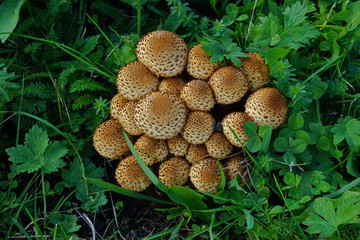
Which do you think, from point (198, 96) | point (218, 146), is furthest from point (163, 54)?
point (218, 146)

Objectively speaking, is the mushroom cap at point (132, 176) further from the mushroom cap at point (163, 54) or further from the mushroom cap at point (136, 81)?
the mushroom cap at point (163, 54)

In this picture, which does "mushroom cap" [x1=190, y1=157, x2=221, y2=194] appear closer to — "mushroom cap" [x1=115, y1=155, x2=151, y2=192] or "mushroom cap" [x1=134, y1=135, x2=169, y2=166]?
"mushroom cap" [x1=134, y1=135, x2=169, y2=166]

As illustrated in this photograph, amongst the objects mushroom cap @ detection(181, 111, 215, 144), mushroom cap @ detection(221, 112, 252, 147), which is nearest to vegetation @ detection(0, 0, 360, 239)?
mushroom cap @ detection(221, 112, 252, 147)

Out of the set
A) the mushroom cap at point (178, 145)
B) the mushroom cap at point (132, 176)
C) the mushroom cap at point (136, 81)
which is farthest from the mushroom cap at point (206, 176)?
the mushroom cap at point (136, 81)

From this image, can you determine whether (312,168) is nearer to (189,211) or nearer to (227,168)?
(227,168)

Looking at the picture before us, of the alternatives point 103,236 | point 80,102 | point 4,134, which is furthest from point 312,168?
point 4,134

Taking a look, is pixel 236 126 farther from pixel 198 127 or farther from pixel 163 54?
pixel 163 54
